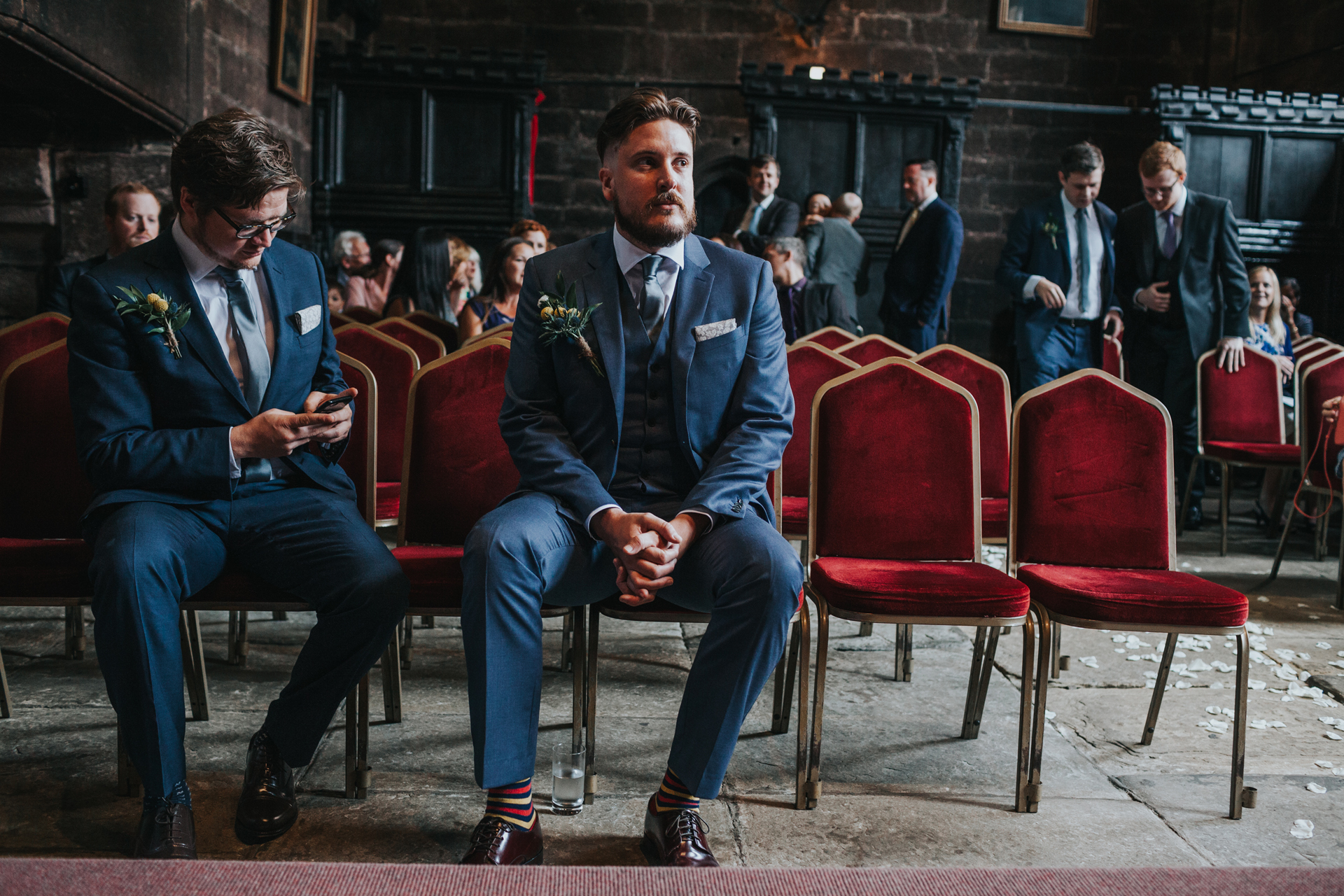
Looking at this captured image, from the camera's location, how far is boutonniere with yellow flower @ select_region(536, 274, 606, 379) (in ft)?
6.79

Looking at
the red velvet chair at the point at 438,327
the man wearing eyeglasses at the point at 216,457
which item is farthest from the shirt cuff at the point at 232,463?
the red velvet chair at the point at 438,327

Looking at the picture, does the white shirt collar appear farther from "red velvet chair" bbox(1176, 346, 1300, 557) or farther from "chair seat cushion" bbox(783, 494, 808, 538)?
"red velvet chair" bbox(1176, 346, 1300, 557)

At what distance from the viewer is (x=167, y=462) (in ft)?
6.28

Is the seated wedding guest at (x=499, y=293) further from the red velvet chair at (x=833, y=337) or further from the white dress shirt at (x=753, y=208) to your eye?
the white dress shirt at (x=753, y=208)

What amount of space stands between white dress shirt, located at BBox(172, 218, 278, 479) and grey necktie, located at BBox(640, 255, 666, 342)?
780 millimetres

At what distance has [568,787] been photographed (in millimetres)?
2018

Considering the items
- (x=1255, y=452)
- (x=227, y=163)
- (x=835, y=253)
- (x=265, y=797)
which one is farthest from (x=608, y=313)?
(x=835, y=253)

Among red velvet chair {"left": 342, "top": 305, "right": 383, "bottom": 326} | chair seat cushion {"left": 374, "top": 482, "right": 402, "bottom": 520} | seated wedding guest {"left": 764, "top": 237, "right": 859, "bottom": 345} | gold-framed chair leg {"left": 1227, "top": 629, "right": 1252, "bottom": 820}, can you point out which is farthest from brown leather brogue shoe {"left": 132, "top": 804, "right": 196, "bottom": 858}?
seated wedding guest {"left": 764, "top": 237, "right": 859, "bottom": 345}

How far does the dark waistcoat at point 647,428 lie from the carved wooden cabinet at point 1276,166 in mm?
8536

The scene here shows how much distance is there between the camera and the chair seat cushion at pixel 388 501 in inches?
116

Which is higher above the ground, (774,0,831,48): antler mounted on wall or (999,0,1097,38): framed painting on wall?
(999,0,1097,38): framed painting on wall

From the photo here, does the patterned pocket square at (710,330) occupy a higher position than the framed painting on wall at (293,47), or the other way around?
the framed painting on wall at (293,47)

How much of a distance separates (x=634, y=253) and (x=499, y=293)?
250 cm

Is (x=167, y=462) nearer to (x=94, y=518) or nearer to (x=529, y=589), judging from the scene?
(x=94, y=518)
